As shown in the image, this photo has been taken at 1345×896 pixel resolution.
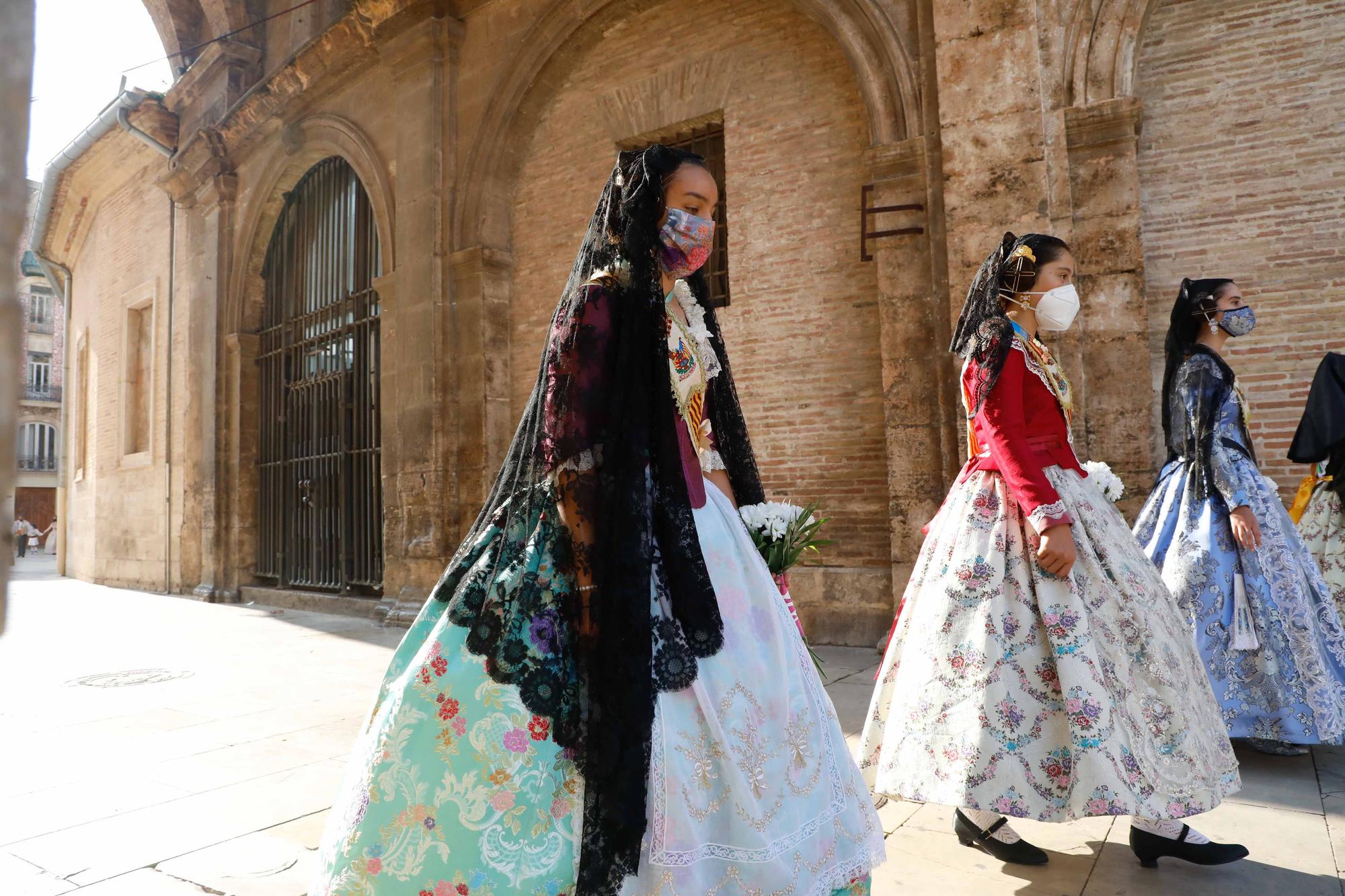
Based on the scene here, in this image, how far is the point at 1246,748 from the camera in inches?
154

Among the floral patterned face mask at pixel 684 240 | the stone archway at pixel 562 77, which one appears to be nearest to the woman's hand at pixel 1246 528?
the floral patterned face mask at pixel 684 240

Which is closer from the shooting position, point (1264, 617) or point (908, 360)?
point (1264, 617)

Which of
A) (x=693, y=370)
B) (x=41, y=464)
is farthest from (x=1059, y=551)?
(x=41, y=464)

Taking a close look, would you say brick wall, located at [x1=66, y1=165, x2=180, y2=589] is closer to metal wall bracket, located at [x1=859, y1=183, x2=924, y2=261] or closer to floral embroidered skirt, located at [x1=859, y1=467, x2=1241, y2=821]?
metal wall bracket, located at [x1=859, y1=183, x2=924, y2=261]

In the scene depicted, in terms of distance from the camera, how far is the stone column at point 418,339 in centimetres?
935

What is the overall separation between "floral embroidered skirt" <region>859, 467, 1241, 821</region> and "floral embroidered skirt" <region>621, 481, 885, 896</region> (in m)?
0.86

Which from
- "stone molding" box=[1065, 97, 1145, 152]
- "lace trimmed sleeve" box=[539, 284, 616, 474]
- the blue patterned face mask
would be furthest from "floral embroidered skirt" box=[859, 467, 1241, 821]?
"stone molding" box=[1065, 97, 1145, 152]

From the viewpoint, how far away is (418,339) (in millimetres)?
9609

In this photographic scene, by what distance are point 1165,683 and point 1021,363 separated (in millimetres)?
1065

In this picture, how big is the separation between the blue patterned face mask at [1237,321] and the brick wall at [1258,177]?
1.88 m

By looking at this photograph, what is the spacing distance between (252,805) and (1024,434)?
3.18 m

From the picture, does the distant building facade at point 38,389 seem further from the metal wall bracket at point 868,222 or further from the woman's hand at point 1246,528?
the metal wall bracket at point 868,222

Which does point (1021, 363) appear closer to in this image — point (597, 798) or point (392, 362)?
point (597, 798)

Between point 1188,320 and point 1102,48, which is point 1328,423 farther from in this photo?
point 1102,48
